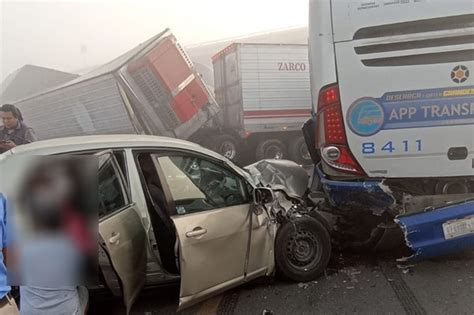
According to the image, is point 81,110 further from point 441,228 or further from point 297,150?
point 441,228

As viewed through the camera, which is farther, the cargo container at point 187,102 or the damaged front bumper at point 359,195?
the cargo container at point 187,102

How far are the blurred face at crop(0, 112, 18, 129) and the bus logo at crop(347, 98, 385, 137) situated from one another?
4.04 m

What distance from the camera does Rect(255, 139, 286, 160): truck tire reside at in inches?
457

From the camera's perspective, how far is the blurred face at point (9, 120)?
17.3 feet

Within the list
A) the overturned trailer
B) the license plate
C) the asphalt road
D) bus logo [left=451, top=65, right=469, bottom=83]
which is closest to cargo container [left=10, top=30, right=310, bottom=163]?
the overturned trailer

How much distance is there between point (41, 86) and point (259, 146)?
11659mm

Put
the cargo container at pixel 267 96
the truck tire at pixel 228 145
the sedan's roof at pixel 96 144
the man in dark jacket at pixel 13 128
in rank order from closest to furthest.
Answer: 1. the sedan's roof at pixel 96 144
2. the man in dark jacket at pixel 13 128
3. the cargo container at pixel 267 96
4. the truck tire at pixel 228 145

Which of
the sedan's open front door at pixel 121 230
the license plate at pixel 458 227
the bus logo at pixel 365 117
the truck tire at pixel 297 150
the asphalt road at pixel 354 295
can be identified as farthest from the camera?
the truck tire at pixel 297 150

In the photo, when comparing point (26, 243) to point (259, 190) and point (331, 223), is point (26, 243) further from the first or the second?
point (331, 223)

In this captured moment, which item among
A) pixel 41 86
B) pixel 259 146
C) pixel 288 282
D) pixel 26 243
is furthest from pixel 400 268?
pixel 41 86

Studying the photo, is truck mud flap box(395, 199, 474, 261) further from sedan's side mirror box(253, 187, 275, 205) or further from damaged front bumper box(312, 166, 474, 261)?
sedan's side mirror box(253, 187, 275, 205)

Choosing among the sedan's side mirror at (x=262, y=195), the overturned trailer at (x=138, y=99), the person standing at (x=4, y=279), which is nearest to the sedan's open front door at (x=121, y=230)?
the person standing at (x=4, y=279)

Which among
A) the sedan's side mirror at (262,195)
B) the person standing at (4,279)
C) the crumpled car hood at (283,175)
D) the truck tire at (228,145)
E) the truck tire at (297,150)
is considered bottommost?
the truck tire at (297,150)

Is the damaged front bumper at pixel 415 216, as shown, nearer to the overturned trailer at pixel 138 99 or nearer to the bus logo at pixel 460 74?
the bus logo at pixel 460 74
